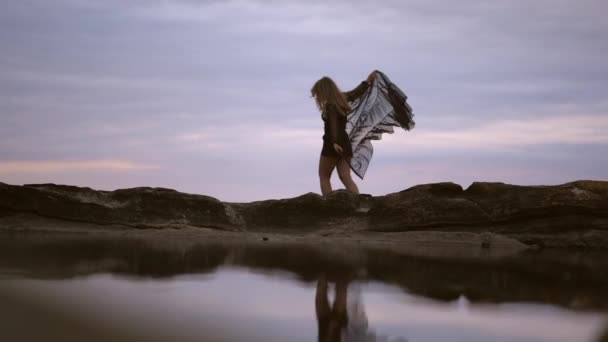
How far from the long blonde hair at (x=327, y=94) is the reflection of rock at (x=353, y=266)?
4001 millimetres

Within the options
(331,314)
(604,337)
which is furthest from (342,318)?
(604,337)

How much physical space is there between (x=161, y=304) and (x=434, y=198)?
7.17m

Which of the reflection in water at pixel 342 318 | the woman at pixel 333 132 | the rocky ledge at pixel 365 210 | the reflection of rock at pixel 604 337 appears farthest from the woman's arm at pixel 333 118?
the reflection of rock at pixel 604 337

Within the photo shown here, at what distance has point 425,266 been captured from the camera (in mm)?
5859

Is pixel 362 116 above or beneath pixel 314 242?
above

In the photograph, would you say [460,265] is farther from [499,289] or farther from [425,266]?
[499,289]

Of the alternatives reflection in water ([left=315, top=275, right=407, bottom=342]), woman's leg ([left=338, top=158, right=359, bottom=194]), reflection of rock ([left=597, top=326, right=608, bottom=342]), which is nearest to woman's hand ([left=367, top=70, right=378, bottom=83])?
woman's leg ([left=338, top=158, right=359, bottom=194])

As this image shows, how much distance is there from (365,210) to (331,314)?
726 centimetres

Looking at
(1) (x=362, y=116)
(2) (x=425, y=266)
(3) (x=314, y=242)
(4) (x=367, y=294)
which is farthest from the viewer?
(1) (x=362, y=116)

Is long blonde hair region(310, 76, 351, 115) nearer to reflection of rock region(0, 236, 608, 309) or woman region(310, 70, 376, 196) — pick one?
woman region(310, 70, 376, 196)

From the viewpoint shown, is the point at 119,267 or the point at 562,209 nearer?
the point at 119,267

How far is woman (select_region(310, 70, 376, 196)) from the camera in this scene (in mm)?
11453

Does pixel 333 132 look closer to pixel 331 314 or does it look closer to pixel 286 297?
pixel 286 297

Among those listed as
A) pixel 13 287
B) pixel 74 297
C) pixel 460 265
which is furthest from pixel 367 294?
pixel 460 265
